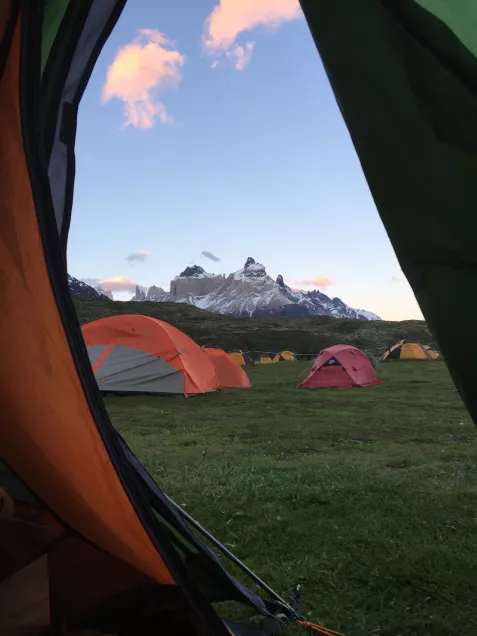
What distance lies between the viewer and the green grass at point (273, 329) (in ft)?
194

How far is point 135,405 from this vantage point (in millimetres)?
10922

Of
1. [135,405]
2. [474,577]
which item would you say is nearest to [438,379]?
[135,405]

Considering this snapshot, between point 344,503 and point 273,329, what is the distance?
67338 millimetres

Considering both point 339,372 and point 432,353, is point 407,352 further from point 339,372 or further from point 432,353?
point 339,372

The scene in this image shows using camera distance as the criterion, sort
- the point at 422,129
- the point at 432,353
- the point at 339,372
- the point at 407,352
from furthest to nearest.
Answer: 1. the point at 432,353
2. the point at 407,352
3. the point at 339,372
4. the point at 422,129

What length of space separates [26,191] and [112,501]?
122 cm

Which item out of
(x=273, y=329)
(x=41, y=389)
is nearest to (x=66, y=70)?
(x=41, y=389)

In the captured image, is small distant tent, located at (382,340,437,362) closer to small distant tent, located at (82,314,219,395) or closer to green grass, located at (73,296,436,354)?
green grass, located at (73,296,436,354)

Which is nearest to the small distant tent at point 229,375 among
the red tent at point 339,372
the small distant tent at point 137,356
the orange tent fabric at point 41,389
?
the red tent at point 339,372

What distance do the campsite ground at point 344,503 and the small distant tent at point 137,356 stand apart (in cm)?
288

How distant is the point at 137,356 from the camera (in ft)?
40.2

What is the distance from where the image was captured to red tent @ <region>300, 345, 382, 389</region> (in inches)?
617

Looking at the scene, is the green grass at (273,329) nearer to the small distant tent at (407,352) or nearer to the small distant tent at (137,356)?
the small distant tent at (407,352)

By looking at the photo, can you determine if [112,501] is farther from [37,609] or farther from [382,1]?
[382,1]
